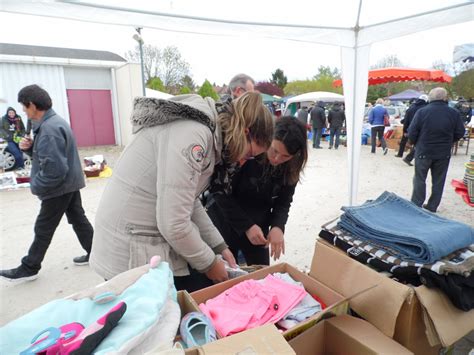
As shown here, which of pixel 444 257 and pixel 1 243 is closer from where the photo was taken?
pixel 444 257

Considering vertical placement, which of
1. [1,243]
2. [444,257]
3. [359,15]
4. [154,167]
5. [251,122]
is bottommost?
[1,243]

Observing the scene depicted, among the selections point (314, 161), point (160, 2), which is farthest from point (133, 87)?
point (160, 2)

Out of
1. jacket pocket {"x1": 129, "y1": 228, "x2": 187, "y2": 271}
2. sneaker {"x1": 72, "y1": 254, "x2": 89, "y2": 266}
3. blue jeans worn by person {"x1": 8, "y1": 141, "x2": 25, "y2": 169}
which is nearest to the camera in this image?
jacket pocket {"x1": 129, "y1": 228, "x2": 187, "y2": 271}

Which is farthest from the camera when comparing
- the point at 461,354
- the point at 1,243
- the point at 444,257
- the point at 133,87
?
the point at 133,87

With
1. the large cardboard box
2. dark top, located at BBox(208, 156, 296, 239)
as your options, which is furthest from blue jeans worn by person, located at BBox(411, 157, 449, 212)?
the large cardboard box

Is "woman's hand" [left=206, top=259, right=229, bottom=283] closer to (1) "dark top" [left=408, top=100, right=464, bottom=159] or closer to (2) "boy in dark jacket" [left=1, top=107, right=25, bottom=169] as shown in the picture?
(1) "dark top" [left=408, top=100, right=464, bottom=159]

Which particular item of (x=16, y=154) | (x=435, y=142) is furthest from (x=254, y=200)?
(x=16, y=154)

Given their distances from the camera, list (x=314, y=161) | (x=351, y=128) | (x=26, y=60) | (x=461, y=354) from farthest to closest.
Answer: (x=26, y=60) → (x=314, y=161) → (x=351, y=128) → (x=461, y=354)

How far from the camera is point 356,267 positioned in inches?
48.3

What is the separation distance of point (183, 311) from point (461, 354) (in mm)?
1428

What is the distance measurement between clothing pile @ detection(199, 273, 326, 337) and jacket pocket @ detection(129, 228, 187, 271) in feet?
0.87

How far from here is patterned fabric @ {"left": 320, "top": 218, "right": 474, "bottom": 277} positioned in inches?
43.2

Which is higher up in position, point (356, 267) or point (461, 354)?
point (356, 267)

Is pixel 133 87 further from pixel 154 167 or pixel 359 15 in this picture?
pixel 154 167
